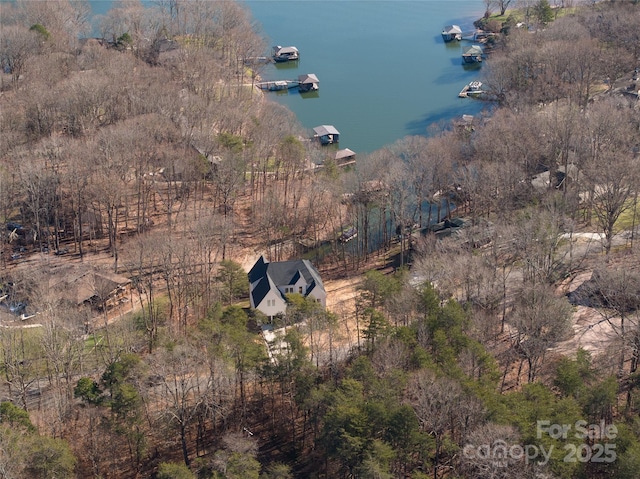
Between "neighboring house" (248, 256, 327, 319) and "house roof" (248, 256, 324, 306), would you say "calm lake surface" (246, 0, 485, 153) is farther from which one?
"neighboring house" (248, 256, 327, 319)

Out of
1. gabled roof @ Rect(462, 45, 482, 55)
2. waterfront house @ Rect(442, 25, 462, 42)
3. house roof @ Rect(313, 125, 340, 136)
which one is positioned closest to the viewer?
house roof @ Rect(313, 125, 340, 136)

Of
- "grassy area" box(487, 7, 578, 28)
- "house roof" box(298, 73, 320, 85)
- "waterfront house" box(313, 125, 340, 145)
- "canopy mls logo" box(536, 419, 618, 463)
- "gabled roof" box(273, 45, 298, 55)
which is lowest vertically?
"canopy mls logo" box(536, 419, 618, 463)

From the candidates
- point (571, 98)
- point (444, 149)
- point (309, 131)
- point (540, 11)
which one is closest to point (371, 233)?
point (444, 149)

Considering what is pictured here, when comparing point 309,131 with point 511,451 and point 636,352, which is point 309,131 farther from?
point 511,451

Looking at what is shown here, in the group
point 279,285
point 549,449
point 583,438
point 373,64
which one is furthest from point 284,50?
point 549,449

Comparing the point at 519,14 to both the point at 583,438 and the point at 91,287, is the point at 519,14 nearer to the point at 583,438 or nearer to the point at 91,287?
the point at 91,287

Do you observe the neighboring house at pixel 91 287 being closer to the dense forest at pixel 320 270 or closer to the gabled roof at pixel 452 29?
the dense forest at pixel 320 270

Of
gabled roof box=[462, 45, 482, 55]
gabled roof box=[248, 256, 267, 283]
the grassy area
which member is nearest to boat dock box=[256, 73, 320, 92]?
gabled roof box=[462, 45, 482, 55]
